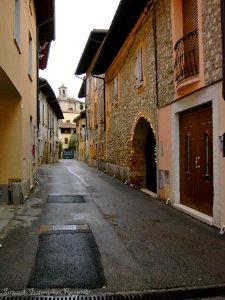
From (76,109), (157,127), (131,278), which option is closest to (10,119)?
(157,127)

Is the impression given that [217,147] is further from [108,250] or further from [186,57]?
[108,250]

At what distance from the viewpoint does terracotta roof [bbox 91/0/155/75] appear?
12148mm

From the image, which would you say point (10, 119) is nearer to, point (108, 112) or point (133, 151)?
point (133, 151)

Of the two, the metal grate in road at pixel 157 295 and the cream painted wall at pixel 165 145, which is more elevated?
the cream painted wall at pixel 165 145

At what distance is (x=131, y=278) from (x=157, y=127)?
734cm

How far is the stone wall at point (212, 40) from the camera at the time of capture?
7.18 metres

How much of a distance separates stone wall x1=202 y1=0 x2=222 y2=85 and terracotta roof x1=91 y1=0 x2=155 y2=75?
13.5ft

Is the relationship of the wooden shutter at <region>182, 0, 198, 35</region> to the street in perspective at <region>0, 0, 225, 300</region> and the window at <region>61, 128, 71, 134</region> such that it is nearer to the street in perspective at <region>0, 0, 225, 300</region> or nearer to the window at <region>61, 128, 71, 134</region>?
the street in perspective at <region>0, 0, 225, 300</region>

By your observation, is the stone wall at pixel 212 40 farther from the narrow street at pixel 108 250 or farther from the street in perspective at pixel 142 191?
the narrow street at pixel 108 250

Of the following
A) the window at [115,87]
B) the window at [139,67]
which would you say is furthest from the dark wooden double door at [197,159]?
the window at [115,87]

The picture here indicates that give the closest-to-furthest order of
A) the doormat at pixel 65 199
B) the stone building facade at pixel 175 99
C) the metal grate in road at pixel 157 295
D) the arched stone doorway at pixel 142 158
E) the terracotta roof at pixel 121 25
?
the metal grate in road at pixel 157 295
the stone building facade at pixel 175 99
the doormat at pixel 65 199
the terracotta roof at pixel 121 25
the arched stone doorway at pixel 142 158

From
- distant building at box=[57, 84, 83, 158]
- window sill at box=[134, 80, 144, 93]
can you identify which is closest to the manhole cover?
window sill at box=[134, 80, 144, 93]

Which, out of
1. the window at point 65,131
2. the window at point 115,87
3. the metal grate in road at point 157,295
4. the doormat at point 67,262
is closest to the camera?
the metal grate in road at point 157,295

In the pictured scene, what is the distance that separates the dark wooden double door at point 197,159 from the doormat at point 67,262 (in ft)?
A: 9.31
